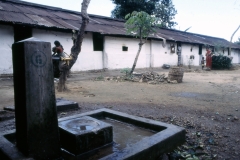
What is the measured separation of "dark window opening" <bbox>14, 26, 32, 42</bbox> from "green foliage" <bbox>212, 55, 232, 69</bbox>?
14.7 m

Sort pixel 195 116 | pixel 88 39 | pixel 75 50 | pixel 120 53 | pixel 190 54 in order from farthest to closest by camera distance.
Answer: pixel 190 54 → pixel 120 53 → pixel 88 39 → pixel 75 50 → pixel 195 116

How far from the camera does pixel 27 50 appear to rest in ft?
5.78

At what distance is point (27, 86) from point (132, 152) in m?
1.25

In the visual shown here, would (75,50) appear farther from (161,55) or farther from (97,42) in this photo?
(161,55)

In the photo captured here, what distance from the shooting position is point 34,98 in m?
1.82

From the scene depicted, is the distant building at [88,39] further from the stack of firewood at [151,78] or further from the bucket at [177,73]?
the bucket at [177,73]

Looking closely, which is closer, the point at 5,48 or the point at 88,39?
the point at 5,48

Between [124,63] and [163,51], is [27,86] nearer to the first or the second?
[124,63]

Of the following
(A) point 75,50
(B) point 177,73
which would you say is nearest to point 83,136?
(A) point 75,50

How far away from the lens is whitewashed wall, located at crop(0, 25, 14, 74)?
30.5 feet

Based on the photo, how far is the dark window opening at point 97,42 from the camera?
1321cm

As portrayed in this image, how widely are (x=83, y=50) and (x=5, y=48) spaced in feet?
14.5

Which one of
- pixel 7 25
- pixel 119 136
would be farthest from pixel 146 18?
pixel 119 136

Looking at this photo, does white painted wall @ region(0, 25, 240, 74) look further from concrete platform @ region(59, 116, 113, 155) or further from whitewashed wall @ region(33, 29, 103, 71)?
concrete platform @ region(59, 116, 113, 155)
